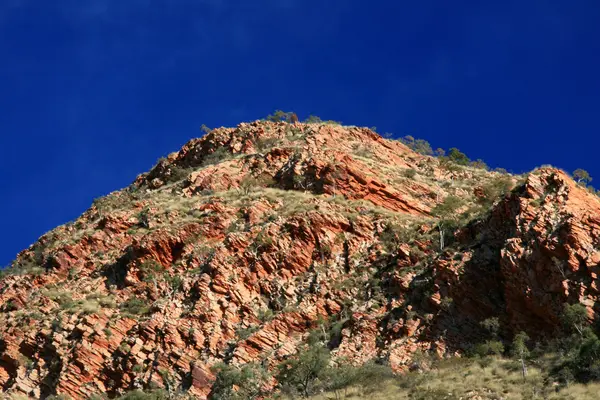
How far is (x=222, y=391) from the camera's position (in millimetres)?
39344

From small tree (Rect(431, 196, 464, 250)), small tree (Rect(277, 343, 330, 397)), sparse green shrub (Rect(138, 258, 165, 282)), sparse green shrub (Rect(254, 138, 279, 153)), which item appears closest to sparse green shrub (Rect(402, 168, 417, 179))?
small tree (Rect(431, 196, 464, 250))

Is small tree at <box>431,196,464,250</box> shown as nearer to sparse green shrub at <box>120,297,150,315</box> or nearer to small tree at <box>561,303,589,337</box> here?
small tree at <box>561,303,589,337</box>

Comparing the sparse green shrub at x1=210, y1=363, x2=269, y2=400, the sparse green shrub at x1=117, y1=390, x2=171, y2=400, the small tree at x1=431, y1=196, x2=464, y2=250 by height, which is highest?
the small tree at x1=431, y1=196, x2=464, y2=250

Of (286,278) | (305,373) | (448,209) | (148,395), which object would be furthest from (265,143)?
(305,373)

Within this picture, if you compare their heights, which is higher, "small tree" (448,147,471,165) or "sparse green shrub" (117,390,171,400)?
"small tree" (448,147,471,165)

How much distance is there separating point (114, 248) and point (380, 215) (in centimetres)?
2088

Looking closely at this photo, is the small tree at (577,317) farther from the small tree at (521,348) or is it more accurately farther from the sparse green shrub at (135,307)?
the sparse green shrub at (135,307)

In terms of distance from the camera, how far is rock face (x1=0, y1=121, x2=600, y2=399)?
134 ft

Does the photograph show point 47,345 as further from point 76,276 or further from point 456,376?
point 456,376

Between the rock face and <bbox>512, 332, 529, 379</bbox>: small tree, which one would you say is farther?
the rock face

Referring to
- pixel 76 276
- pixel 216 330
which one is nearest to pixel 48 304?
pixel 76 276

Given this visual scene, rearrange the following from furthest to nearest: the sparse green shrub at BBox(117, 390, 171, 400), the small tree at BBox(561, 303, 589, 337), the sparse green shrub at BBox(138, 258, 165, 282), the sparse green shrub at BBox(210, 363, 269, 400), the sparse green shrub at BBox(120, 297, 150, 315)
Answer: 1. the sparse green shrub at BBox(138, 258, 165, 282)
2. the sparse green shrub at BBox(120, 297, 150, 315)
3. the sparse green shrub at BBox(117, 390, 171, 400)
4. the sparse green shrub at BBox(210, 363, 269, 400)
5. the small tree at BBox(561, 303, 589, 337)

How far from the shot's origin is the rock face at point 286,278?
134 feet

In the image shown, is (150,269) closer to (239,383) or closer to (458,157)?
(239,383)
